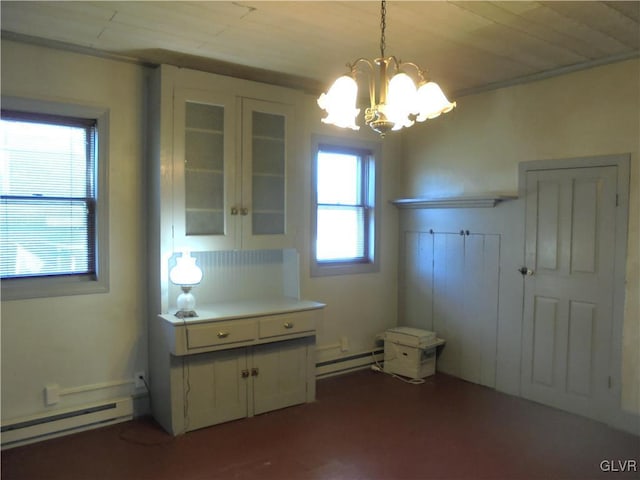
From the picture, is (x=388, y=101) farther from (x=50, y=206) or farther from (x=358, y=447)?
(x=50, y=206)

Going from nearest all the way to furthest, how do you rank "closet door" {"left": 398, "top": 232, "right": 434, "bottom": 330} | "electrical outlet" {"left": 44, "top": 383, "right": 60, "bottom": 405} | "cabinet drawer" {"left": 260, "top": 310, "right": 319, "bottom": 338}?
"electrical outlet" {"left": 44, "top": 383, "right": 60, "bottom": 405} < "cabinet drawer" {"left": 260, "top": 310, "right": 319, "bottom": 338} < "closet door" {"left": 398, "top": 232, "right": 434, "bottom": 330}

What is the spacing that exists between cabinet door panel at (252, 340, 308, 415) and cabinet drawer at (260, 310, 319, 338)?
127 mm

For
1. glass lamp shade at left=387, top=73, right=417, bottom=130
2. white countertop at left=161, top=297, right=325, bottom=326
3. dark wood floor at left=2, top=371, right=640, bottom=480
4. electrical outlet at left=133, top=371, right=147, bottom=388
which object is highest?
glass lamp shade at left=387, top=73, right=417, bottom=130

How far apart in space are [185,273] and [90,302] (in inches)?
26.9

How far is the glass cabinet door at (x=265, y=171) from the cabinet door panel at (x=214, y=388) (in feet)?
2.80

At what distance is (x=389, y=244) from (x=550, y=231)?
154 cm

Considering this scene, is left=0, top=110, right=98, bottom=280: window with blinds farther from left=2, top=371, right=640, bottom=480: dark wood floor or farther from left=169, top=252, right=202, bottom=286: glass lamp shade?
left=2, top=371, right=640, bottom=480: dark wood floor

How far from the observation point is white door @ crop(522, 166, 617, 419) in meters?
3.38

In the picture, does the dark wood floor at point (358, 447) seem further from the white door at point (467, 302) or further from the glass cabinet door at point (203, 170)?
the glass cabinet door at point (203, 170)

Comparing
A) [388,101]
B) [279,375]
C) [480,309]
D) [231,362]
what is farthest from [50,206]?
[480,309]

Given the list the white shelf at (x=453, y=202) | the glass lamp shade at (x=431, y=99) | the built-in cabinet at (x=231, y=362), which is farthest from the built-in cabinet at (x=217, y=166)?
the glass lamp shade at (x=431, y=99)

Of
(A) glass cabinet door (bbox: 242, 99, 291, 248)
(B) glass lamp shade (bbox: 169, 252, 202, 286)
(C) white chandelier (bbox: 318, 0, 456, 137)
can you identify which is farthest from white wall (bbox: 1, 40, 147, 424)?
(C) white chandelier (bbox: 318, 0, 456, 137)

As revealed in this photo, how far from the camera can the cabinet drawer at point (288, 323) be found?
3.48 meters

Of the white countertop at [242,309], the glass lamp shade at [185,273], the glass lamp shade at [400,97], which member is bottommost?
the white countertop at [242,309]
